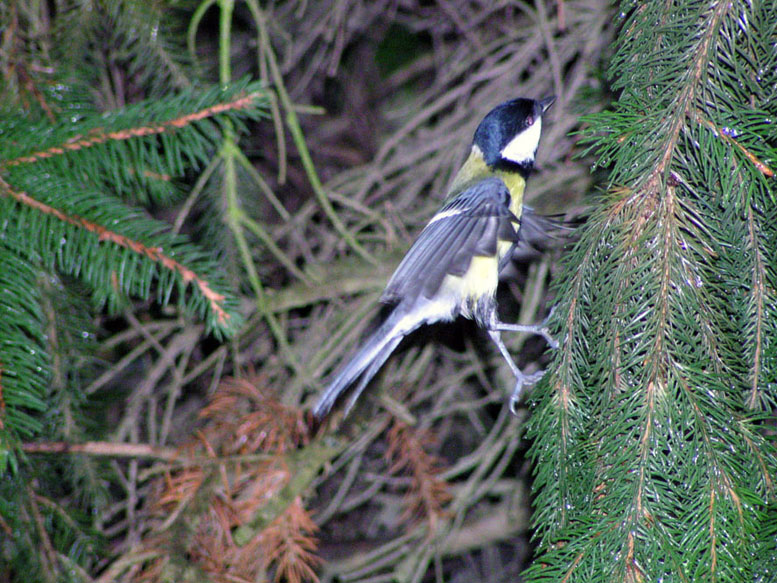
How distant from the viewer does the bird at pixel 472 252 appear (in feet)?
4.06

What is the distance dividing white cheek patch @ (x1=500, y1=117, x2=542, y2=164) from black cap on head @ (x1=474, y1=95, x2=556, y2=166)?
12 mm

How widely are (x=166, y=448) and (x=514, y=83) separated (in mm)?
1411

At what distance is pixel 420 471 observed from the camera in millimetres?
1630

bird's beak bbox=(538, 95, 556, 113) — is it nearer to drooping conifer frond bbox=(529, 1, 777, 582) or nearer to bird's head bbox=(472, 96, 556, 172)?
bird's head bbox=(472, 96, 556, 172)

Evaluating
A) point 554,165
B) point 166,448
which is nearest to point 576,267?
point 554,165

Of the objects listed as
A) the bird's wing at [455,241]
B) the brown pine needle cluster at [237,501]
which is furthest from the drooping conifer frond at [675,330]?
the brown pine needle cluster at [237,501]

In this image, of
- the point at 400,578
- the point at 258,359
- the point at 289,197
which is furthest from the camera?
the point at 289,197

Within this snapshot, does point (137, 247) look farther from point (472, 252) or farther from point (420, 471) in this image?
point (420, 471)

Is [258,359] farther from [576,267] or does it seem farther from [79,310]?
[576,267]

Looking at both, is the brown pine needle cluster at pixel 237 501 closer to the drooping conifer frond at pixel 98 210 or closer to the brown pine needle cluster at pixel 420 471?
the brown pine needle cluster at pixel 420 471

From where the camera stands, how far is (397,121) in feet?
8.67

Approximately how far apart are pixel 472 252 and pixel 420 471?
662 millimetres

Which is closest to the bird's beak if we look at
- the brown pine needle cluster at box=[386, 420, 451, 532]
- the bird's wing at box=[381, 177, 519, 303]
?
the bird's wing at box=[381, 177, 519, 303]

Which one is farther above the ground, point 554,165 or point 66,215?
point 66,215
